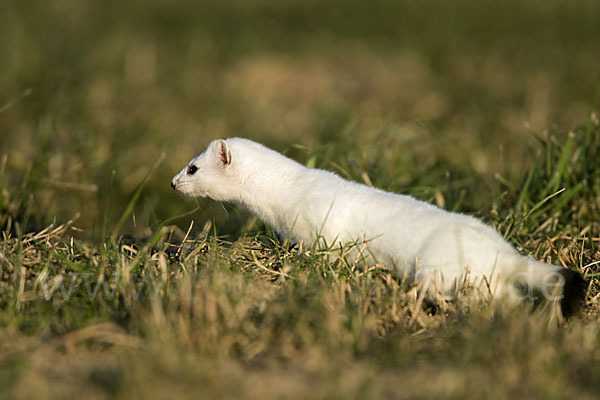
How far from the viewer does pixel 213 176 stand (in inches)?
165

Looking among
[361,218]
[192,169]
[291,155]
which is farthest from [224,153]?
[291,155]

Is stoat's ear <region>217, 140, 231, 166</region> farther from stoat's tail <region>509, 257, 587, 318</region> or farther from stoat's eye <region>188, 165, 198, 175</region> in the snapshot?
stoat's tail <region>509, 257, 587, 318</region>

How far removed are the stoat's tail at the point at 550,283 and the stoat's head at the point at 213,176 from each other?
5.62 feet

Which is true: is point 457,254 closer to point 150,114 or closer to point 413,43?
point 150,114

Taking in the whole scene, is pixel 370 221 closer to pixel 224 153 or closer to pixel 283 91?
pixel 224 153

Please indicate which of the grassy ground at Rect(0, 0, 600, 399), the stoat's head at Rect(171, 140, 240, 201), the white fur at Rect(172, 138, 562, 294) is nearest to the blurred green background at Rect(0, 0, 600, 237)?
the grassy ground at Rect(0, 0, 600, 399)

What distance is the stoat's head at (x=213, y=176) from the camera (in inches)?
164

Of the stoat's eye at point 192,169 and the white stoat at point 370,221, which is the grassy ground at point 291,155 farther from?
the stoat's eye at point 192,169

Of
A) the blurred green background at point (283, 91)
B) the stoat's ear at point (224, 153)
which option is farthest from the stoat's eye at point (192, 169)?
the blurred green background at point (283, 91)

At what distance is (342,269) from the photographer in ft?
11.8

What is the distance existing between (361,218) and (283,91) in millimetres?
5712

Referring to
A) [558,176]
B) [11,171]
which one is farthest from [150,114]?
[558,176]

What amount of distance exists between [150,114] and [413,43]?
421 centimetres

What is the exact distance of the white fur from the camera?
328 cm
